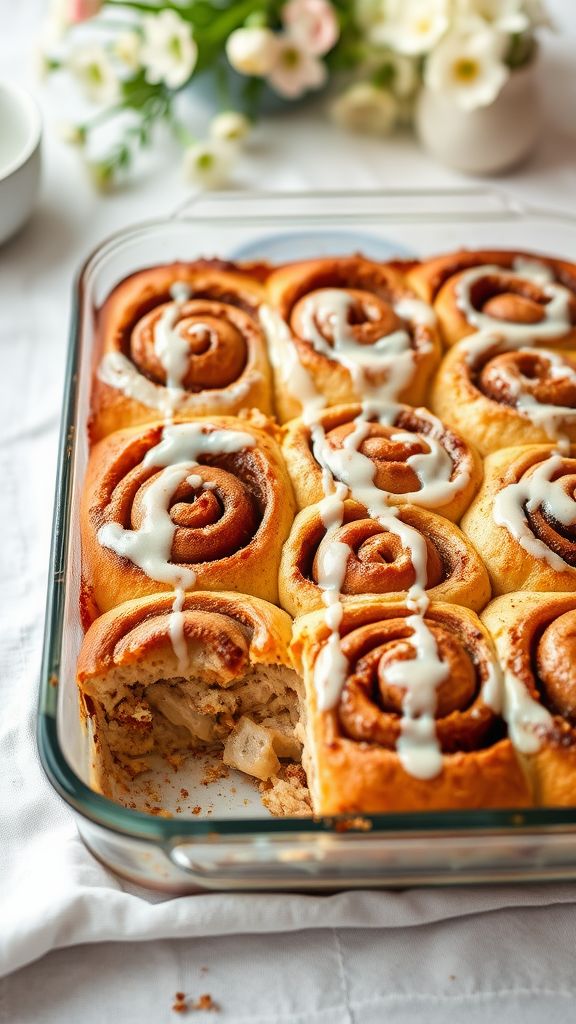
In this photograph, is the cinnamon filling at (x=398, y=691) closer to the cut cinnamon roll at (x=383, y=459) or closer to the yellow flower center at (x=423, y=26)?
the cut cinnamon roll at (x=383, y=459)

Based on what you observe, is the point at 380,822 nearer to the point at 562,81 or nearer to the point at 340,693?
the point at 340,693

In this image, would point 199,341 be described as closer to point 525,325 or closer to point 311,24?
point 525,325

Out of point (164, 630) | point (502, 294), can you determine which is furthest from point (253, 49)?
point (164, 630)

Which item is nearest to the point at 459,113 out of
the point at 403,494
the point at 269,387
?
the point at 269,387

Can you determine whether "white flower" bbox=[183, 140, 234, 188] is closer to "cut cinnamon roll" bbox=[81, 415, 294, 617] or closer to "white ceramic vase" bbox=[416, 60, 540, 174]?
"white ceramic vase" bbox=[416, 60, 540, 174]

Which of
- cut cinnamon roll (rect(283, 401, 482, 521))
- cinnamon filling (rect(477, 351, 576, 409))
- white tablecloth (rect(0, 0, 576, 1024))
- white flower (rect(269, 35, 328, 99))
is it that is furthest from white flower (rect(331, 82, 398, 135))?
white tablecloth (rect(0, 0, 576, 1024))

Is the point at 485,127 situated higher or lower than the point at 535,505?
higher
